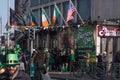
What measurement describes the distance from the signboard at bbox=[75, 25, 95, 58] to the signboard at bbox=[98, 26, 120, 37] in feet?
2.57

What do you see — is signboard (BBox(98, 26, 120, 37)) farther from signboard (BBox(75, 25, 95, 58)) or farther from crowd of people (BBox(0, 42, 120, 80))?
crowd of people (BBox(0, 42, 120, 80))

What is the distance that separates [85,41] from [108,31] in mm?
1968

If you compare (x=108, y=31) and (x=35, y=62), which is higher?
(x=108, y=31)

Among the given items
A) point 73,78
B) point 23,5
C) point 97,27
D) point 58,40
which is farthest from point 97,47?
point 23,5

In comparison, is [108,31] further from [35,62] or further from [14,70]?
[14,70]

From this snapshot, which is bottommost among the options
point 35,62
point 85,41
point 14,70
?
point 35,62

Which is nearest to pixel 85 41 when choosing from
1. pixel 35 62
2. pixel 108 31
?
pixel 108 31

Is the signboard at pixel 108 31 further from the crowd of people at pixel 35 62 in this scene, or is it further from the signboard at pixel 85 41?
the crowd of people at pixel 35 62

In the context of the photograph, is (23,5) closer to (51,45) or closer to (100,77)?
(51,45)

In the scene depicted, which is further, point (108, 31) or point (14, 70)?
point (108, 31)

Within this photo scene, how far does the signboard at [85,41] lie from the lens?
32.5 m

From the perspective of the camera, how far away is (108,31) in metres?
31.8

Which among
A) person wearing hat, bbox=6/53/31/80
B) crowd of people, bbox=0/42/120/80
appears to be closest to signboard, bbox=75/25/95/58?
crowd of people, bbox=0/42/120/80

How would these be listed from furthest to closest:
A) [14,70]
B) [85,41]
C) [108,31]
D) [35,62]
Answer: [85,41], [108,31], [35,62], [14,70]
